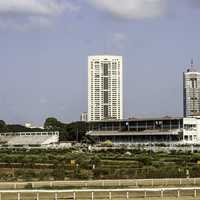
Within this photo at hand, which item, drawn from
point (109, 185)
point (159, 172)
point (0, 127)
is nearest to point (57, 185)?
point (109, 185)

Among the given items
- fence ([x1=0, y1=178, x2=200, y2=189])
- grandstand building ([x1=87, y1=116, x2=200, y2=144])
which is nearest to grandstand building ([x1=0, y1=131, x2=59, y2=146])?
grandstand building ([x1=87, y1=116, x2=200, y2=144])

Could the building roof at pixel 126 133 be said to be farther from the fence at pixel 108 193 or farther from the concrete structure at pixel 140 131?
the fence at pixel 108 193

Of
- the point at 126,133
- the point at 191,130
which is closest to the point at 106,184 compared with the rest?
the point at 191,130

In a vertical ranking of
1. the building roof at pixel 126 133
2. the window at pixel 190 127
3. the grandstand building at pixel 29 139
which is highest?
the window at pixel 190 127

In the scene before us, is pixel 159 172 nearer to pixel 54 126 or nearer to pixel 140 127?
pixel 140 127

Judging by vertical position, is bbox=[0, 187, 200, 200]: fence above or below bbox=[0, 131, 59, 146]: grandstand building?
below

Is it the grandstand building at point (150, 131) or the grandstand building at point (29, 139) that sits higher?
the grandstand building at point (150, 131)

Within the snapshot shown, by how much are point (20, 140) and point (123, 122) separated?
22.7m

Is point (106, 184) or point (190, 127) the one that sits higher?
point (190, 127)

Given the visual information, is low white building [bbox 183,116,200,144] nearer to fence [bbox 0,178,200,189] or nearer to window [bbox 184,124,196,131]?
window [bbox 184,124,196,131]

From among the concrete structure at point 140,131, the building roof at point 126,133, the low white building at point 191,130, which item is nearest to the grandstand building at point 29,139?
the building roof at point 126,133

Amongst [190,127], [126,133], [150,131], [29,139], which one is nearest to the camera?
[190,127]

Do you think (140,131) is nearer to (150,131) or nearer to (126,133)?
(150,131)

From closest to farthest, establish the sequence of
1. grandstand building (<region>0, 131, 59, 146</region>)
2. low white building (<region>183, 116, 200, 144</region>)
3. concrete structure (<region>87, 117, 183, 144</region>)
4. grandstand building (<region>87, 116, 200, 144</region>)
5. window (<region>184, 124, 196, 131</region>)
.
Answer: grandstand building (<region>0, 131, 59, 146</region>) < low white building (<region>183, 116, 200, 144</region>) < grandstand building (<region>87, 116, 200, 144</region>) < concrete structure (<region>87, 117, 183, 144</region>) < window (<region>184, 124, 196, 131</region>)
